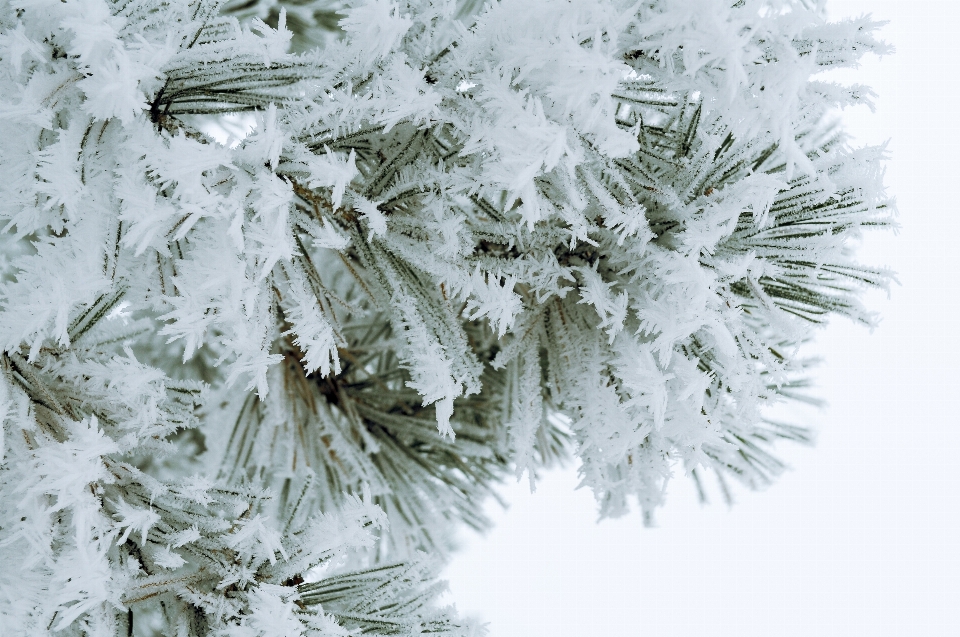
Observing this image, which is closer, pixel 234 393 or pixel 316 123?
pixel 316 123

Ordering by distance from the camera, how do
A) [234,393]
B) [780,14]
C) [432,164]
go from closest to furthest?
[780,14], [432,164], [234,393]

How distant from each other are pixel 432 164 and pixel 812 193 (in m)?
0.23

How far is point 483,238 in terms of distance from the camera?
462mm

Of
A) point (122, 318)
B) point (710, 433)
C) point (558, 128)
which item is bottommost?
point (122, 318)

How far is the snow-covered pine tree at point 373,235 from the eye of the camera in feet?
1.11

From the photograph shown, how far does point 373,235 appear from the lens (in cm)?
44

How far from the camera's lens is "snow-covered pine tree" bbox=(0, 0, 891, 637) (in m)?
0.34

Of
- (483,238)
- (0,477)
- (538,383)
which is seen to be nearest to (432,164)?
(483,238)

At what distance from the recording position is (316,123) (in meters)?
0.39

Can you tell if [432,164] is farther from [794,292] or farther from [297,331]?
[794,292]

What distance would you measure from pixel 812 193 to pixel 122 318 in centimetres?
46

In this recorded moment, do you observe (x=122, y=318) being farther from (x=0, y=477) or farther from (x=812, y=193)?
(x=812, y=193)

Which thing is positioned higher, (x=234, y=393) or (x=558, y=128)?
(x=558, y=128)

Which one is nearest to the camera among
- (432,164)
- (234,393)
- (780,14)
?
(780,14)
